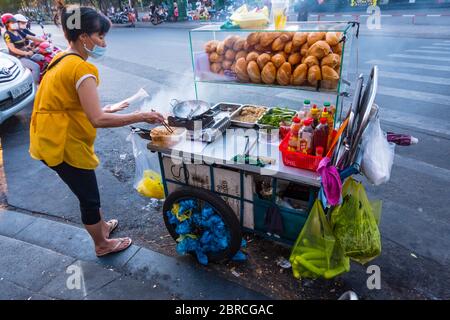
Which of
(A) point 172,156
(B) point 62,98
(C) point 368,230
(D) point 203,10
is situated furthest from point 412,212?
(D) point 203,10

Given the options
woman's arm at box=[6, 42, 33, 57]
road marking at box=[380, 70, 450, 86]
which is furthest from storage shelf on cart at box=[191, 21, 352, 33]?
woman's arm at box=[6, 42, 33, 57]

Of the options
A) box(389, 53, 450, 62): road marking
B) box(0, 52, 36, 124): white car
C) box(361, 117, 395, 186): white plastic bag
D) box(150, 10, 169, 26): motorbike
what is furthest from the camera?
box(150, 10, 169, 26): motorbike

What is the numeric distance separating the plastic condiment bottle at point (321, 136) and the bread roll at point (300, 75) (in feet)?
1.77

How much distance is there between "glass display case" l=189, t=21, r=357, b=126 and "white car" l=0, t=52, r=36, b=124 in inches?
140

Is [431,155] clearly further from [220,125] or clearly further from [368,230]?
[220,125]

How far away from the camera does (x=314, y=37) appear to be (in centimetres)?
236

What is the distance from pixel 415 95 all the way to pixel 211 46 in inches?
180

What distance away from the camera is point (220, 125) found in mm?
2527

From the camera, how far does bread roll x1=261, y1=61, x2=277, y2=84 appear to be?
8.24 ft

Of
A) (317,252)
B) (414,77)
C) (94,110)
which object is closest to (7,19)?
(94,110)

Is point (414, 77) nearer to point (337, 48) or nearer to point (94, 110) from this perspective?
point (337, 48)

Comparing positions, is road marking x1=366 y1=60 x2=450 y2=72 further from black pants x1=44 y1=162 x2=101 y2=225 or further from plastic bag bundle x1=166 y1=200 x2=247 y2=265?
black pants x1=44 y1=162 x2=101 y2=225

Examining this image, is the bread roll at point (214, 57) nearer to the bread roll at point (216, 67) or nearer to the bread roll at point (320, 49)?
the bread roll at point (216, 67)

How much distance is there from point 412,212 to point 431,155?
1.31m
